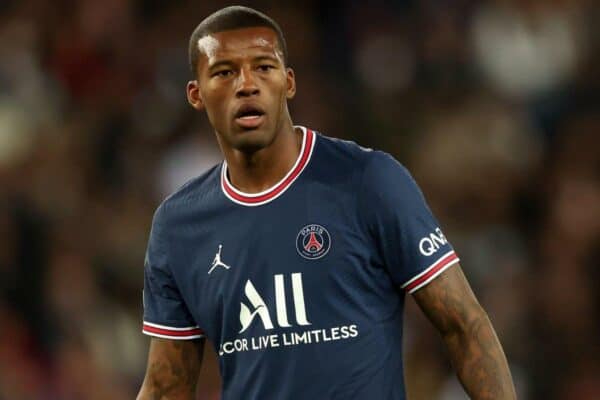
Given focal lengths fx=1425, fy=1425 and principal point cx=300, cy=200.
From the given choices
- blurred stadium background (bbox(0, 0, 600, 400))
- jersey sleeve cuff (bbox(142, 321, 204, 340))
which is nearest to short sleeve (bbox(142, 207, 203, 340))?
jersey sleeve cuff (bbox(142, 321, 204, 340))

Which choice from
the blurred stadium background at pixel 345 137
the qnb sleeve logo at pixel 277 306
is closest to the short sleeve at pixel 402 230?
the qnb sleeve logo at pixel 277 306

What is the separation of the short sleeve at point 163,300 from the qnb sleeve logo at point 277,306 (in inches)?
11.7

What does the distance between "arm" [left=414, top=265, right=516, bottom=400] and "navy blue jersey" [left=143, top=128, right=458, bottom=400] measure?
0.16 ft

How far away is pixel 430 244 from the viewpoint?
3.89 meters

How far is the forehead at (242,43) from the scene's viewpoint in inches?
157

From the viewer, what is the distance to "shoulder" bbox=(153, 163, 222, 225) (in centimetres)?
421

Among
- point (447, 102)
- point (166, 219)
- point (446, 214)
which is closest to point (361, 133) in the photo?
point (447, 102)

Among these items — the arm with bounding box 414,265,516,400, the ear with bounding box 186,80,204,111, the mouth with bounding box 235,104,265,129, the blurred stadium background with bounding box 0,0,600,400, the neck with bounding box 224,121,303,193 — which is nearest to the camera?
the arm with bounding box 414,265,516,400

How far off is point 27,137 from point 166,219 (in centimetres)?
524

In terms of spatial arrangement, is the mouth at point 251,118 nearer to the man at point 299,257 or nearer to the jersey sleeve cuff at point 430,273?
the man at point 299,257

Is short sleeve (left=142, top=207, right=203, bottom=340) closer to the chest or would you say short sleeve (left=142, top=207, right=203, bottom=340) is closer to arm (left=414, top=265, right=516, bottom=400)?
the chest

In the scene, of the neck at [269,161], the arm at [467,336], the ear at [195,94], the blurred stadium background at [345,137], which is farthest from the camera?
the blurred stadium background at [345,137]

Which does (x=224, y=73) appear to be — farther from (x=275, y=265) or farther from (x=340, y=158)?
(x=275, y=265)

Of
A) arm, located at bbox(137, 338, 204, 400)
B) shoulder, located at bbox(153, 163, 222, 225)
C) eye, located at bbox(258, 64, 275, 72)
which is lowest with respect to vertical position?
arm, located at bbox(137, 338, 204, 400)
